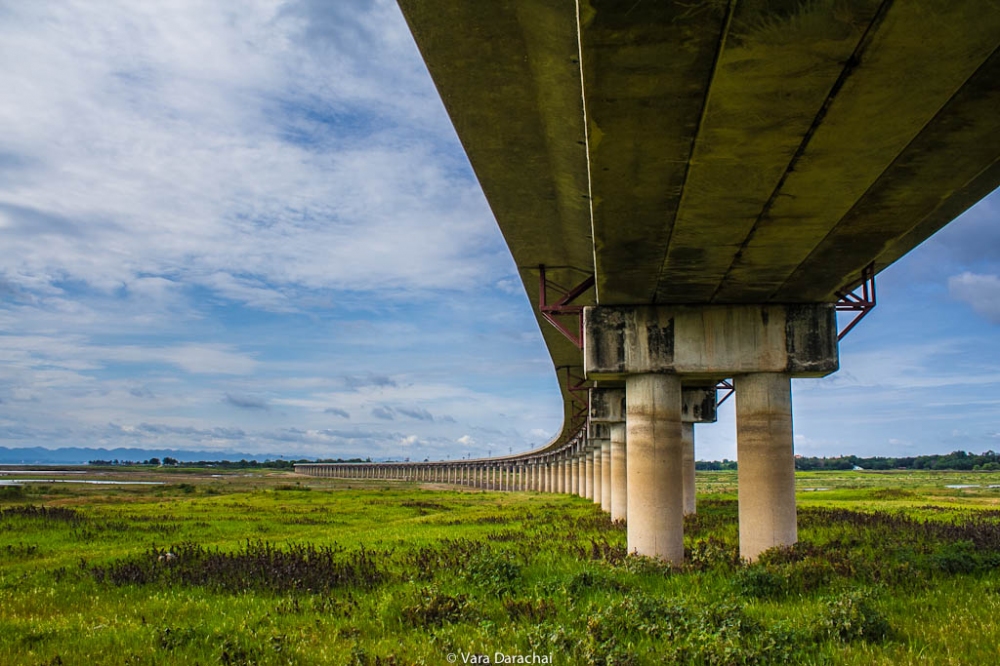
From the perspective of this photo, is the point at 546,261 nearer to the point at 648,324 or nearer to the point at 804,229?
the point at 648,324

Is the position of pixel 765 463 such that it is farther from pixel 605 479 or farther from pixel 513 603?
pixel 605 479

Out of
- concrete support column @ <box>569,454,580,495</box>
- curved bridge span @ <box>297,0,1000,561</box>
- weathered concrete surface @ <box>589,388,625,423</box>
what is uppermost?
curved bridge span @ <box>297,0,1000,561</box>

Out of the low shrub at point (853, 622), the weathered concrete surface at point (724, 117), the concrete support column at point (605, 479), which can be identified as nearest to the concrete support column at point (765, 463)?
the weathered concrete surface at point (724, 117)

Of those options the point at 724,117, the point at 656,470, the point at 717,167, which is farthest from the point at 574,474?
the point at 724,117

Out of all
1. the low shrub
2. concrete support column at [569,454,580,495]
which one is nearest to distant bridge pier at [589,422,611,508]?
concrete support column at [569,454,580,495]

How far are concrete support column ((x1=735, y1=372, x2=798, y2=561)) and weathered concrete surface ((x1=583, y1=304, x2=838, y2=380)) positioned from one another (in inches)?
20.0

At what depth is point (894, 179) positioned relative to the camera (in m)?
9.49

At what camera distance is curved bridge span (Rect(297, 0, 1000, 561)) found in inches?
243

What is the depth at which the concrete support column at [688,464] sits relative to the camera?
30.6m

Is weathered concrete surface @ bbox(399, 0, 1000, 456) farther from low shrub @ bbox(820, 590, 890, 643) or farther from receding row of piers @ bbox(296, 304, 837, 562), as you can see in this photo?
low shrub @ bbox(820, 590, 890, 643)

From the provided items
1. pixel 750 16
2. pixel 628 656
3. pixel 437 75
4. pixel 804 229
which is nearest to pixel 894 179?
pixel 804 229

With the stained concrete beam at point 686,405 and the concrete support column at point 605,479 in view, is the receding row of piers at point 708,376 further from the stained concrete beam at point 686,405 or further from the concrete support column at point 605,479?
the concrete support column at point 605,479

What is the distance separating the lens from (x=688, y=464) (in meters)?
31.9

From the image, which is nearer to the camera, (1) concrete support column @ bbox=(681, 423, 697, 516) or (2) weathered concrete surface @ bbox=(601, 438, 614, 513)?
(1) concrete support column @ bbox=(681, 423, 697, 516)
